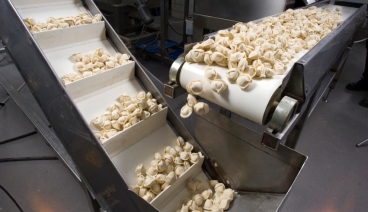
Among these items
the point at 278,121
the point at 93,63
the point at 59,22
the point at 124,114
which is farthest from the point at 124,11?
the point at 278,121

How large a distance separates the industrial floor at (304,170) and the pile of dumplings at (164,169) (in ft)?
2.31

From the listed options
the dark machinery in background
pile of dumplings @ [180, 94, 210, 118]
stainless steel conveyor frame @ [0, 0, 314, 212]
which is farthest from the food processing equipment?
the dark machinery in background

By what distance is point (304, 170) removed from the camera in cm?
165

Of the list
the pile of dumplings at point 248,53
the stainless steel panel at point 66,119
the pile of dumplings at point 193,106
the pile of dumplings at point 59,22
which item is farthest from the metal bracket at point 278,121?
the pile of dumplings at point 59,22

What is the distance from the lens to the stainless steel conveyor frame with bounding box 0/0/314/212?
0.75 meters

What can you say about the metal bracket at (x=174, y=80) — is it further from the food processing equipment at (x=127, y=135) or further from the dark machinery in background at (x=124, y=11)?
the dark machinery in background at (x=124, y=11)

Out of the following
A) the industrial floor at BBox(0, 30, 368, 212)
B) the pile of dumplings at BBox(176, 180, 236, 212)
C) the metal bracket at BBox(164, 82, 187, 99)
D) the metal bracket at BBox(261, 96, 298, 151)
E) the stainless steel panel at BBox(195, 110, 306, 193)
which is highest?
the metal bracket at BBox(261, 96, 298, 151)

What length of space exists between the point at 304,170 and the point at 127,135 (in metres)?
1.39

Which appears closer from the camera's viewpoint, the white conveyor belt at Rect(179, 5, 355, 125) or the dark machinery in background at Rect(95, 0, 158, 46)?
the white conveyor belt at Rect(179, 5, 355, 125)

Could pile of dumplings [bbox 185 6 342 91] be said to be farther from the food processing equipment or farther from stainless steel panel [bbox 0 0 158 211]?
stainless steel panel [bbox 0 0 158 211]

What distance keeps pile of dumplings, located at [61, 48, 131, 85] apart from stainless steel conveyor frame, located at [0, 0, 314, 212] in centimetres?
16

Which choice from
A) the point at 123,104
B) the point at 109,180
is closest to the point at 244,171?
the point at 109,180

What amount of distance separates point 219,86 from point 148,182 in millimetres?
476

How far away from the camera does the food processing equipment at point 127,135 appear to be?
753mm
